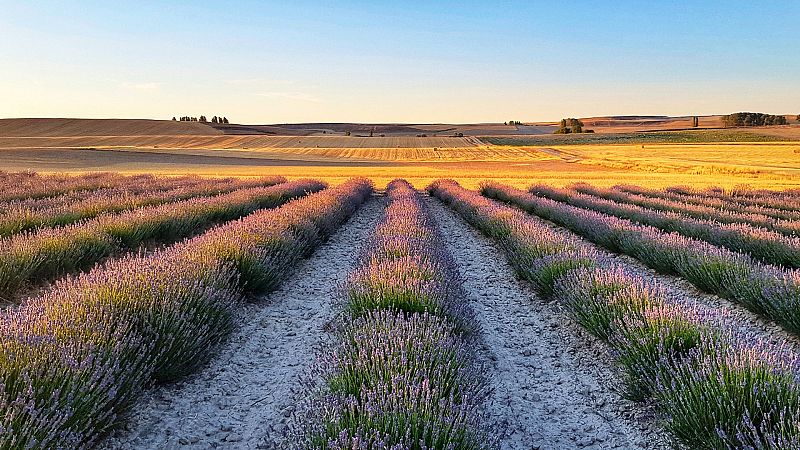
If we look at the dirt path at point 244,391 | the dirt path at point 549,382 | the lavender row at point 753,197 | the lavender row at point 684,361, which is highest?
the lavender row at point 684,361

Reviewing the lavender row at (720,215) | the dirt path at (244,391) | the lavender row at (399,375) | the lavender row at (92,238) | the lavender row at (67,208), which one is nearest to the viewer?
the lavender row at (399,375)

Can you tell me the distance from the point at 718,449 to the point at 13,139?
248ft

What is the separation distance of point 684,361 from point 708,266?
Answer: 358 centimetres

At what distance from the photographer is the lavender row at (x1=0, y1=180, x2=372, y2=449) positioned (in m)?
2.31

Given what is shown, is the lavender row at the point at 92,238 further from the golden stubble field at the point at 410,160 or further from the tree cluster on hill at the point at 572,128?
the tree cluster on hill at the point at 572,128

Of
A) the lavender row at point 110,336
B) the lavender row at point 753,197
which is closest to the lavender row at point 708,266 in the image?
the lavender row at point 110,336

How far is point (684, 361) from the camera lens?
3094mm

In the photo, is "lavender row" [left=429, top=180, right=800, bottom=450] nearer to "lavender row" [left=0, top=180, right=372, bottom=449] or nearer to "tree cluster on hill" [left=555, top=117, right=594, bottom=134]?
"lavender row" [left=0, top=180, right=372, bottom=449]

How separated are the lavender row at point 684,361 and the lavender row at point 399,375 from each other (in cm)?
104

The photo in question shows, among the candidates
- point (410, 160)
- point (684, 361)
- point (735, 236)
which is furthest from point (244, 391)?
point (410, 160)

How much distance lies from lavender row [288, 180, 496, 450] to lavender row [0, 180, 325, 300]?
3315 mm

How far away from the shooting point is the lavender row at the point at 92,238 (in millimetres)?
5266

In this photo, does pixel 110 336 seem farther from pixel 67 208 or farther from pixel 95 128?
pixel 95 128

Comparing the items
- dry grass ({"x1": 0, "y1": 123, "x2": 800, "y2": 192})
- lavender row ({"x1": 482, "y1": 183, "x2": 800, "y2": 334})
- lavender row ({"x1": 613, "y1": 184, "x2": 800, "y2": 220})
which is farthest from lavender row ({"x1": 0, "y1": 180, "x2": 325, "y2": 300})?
dry grass ({"x1": 0, "y1": 123, "x2": 800, "y2": 192})
